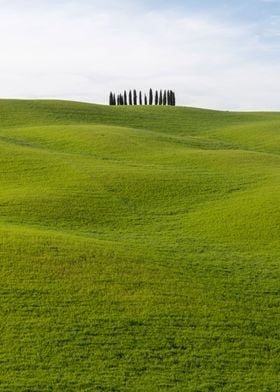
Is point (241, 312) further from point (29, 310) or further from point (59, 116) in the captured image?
point (59, 116)

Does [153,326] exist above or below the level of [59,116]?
below

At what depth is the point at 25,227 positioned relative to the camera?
24.0m

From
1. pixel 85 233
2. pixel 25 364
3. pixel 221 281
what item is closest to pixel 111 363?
pixel 25 364

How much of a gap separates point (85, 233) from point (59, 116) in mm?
38275

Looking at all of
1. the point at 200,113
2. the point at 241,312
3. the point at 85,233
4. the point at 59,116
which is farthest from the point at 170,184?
the point at 200,113

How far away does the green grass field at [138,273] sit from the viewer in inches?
605

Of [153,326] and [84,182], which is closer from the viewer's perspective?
[153,326]

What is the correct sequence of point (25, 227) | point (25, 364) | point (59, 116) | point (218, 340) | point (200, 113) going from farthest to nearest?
point (200, 113)
point (59, 116)
point (25, 227)
point (218, 340)
point (25, 364)

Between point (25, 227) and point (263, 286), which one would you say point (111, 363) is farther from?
point (25, 227)

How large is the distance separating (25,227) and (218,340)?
9371 mm

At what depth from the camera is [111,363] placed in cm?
1535

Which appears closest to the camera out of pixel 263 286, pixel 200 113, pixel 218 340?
pixel 218 340

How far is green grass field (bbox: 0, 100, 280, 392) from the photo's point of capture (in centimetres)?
1536

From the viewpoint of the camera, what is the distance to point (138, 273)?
19.8m
